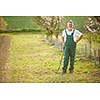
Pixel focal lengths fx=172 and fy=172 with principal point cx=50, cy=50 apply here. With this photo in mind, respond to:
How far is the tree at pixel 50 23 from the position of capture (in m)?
1.79

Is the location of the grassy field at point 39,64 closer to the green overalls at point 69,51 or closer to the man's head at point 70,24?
the green overalls at point 69,51

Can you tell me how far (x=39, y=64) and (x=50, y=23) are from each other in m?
0.44

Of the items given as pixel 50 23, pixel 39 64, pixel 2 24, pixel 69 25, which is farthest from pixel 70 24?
pixel 2 24

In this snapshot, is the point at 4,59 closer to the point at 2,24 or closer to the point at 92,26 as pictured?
the point at 2,24

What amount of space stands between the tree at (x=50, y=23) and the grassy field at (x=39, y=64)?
3.4 inches

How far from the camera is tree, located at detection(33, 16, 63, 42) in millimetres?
1789

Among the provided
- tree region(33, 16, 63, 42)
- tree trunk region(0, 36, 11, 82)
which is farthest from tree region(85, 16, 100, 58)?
tree trunk region(0, 36, 11, 82)

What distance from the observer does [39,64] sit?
179cm

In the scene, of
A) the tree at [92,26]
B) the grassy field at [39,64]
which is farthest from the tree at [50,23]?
the tree at [92,26]
